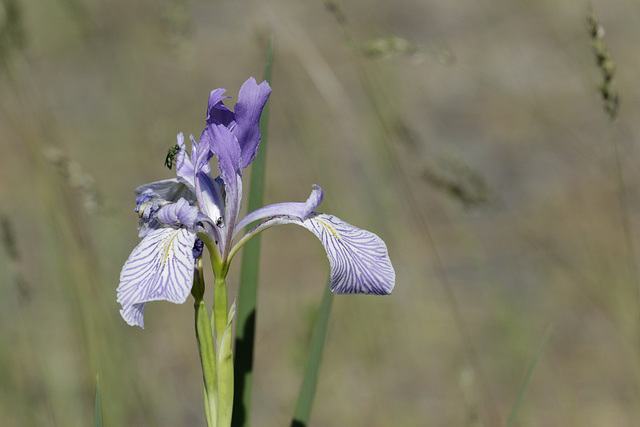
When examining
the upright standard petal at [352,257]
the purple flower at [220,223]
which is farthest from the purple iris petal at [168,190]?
the upright standard petal at [352,257]

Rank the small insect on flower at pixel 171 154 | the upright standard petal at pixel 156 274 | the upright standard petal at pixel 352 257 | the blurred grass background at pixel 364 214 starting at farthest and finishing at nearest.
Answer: the blurred grass background at pixel 364 214, the small insect on flower at pixel 171 154, the upright standard petal at pixel 352 257, the upright standard petal at pixel 156 274

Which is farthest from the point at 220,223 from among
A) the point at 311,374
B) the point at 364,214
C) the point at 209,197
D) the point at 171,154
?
the point at 364,214

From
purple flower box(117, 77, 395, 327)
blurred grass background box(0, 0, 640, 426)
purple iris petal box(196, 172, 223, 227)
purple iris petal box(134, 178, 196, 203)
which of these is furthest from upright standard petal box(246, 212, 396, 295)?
blurred grass background box(0, 0, 640, 426)

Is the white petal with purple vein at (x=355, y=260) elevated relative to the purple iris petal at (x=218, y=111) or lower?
lower

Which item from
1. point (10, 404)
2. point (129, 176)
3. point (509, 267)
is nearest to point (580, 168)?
point (509, 267)

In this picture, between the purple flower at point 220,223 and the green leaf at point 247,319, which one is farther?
the green leaf at point 247,319

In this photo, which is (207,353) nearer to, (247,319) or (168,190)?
(247,319)

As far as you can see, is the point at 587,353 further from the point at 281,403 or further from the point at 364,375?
the point at 281,403

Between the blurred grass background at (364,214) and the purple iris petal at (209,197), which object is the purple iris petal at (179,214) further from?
the blurred grass background at (364,214)
